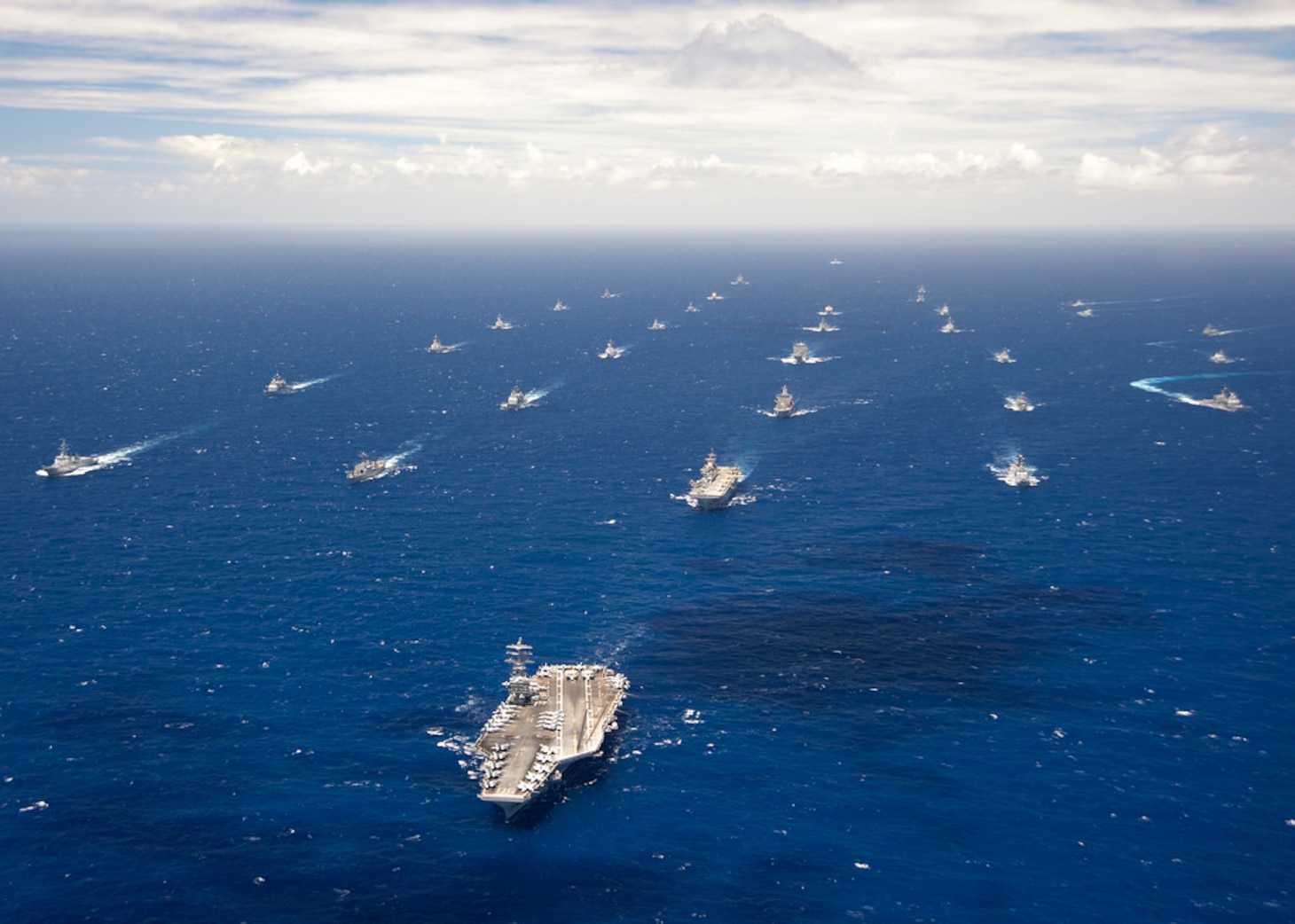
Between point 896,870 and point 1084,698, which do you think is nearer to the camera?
point 896,870

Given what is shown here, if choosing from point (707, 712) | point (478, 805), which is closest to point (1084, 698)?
→ point (707, 712)

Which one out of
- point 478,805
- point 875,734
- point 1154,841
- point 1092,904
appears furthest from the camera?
point 875,734

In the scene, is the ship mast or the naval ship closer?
the naval ship

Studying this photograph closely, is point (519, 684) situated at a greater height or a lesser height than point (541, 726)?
greater

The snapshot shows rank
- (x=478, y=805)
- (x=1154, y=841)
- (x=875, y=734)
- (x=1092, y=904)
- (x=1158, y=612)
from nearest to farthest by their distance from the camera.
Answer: (x=1092, y=904), (x=1154, y=841), (x=478, y=805), (x=875, y=734), (x=1158, y=612)

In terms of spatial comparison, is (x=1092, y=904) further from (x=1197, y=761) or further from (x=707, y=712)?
(x=707, y=712)

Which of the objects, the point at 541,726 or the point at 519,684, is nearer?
the point at 541,726

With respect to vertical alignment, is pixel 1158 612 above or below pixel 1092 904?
above

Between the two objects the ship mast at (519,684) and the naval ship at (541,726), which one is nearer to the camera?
the naval ship at (541,726)
